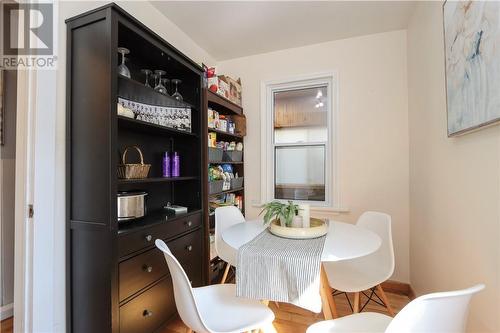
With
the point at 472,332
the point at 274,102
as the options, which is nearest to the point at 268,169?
the point at 274,102

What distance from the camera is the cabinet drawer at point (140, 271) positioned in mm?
1316

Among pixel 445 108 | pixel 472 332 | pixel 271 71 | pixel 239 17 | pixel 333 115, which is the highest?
pixel 239 17

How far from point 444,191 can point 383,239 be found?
50cm

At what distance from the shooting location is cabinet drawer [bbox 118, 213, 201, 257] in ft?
4.34

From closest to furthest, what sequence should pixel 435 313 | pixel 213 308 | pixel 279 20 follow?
pixel 435 313 < pixel 213 308 < pixel 279 20

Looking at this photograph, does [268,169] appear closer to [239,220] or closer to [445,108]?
[239,220]

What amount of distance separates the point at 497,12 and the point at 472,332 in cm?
140

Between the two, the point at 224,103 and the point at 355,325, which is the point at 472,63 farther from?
the point at 224,103

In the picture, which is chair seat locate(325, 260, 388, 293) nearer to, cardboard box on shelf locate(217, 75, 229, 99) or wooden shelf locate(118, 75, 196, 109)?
wooden shelf locate(118, 75, 196, 109)

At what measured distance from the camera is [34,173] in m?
1.25

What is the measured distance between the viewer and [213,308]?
3.89 feet

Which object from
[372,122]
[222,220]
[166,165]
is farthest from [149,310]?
[372,122]

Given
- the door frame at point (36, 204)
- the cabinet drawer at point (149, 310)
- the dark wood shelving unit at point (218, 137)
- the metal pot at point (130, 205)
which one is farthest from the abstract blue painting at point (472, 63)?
the door frame at point (36, 204)

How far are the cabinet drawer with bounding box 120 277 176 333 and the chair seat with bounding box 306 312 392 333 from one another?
1.00 metres
